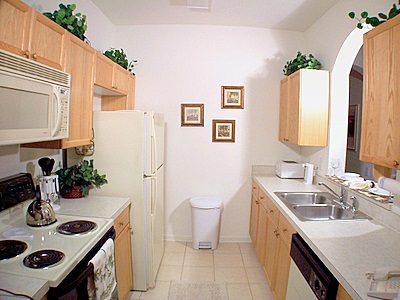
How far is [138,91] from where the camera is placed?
10.3ft

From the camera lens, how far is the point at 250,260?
112 inches

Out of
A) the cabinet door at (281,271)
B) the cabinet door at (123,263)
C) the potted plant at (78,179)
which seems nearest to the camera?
the cabinet door at (281,271)

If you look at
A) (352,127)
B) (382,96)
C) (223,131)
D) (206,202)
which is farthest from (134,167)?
(352,127)

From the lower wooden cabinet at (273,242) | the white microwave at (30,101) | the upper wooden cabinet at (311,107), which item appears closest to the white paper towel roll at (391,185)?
the lower wooden cabinet at (273,242)

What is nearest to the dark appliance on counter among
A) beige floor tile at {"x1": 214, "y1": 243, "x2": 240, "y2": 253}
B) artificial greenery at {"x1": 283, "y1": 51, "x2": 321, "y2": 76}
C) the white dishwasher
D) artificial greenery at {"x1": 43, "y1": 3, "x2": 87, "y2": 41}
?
artificial greenery at {"x1": 43, "y1": 3, "x2": 87, "y2": 41}

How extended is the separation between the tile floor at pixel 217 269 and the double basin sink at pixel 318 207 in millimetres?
867

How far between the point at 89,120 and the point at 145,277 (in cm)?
147

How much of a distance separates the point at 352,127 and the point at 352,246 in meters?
1.88

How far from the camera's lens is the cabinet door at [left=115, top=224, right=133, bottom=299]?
1.90m

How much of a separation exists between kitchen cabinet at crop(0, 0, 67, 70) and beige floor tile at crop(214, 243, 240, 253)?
8.38 feet

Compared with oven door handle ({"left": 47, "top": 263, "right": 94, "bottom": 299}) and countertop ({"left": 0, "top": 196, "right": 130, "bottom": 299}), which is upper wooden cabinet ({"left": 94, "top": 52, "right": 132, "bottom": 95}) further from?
oven door handle ({"left": 47, "top": 263, "right": 94, "bottom": 299})

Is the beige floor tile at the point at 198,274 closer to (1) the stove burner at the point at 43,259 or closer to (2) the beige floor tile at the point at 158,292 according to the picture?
(2) the beige floor tile at the point at 158,292

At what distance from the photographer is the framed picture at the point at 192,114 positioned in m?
3.12

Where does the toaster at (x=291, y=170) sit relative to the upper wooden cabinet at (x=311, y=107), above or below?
below
